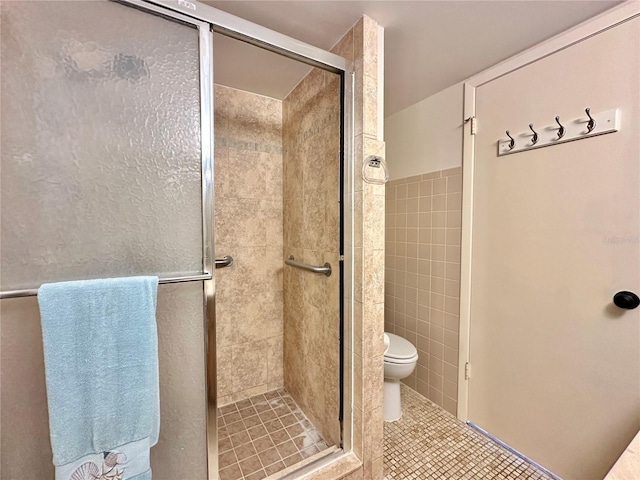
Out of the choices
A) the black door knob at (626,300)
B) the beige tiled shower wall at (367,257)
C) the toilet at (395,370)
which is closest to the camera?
the black door knob at (626,300)

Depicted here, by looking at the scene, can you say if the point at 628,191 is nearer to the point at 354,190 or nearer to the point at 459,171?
the point at 459,171

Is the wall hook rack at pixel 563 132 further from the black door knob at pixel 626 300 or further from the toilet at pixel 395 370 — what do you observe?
the toilet at pixel 395 370

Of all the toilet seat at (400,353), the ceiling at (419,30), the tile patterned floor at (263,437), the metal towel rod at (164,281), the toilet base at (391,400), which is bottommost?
the tile patterned floor at (263,437)

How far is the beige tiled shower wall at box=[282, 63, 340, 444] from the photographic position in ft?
4.58

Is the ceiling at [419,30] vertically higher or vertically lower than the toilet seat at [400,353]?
higher

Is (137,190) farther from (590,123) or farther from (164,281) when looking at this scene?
(590,123)

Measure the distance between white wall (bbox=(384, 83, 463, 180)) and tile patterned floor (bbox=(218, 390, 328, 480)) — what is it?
184cm

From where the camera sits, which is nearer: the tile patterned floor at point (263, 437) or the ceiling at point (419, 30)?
the ceiling at point (419, 30)

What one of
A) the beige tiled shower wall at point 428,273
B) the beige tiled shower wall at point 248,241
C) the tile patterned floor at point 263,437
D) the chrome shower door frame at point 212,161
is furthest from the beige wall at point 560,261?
the beige tiled shower wall at point 248,241

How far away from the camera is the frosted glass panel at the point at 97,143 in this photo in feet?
2.33

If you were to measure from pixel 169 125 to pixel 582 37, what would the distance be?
1710mm

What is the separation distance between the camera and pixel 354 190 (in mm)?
1225

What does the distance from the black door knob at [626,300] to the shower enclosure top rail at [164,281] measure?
1.59 metres

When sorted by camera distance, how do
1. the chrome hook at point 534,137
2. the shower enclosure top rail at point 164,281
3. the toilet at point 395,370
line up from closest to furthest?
the shower enclosure top rail at point 164,281 < the chrome hook at point 534,137 < the toilet at point 395,370
